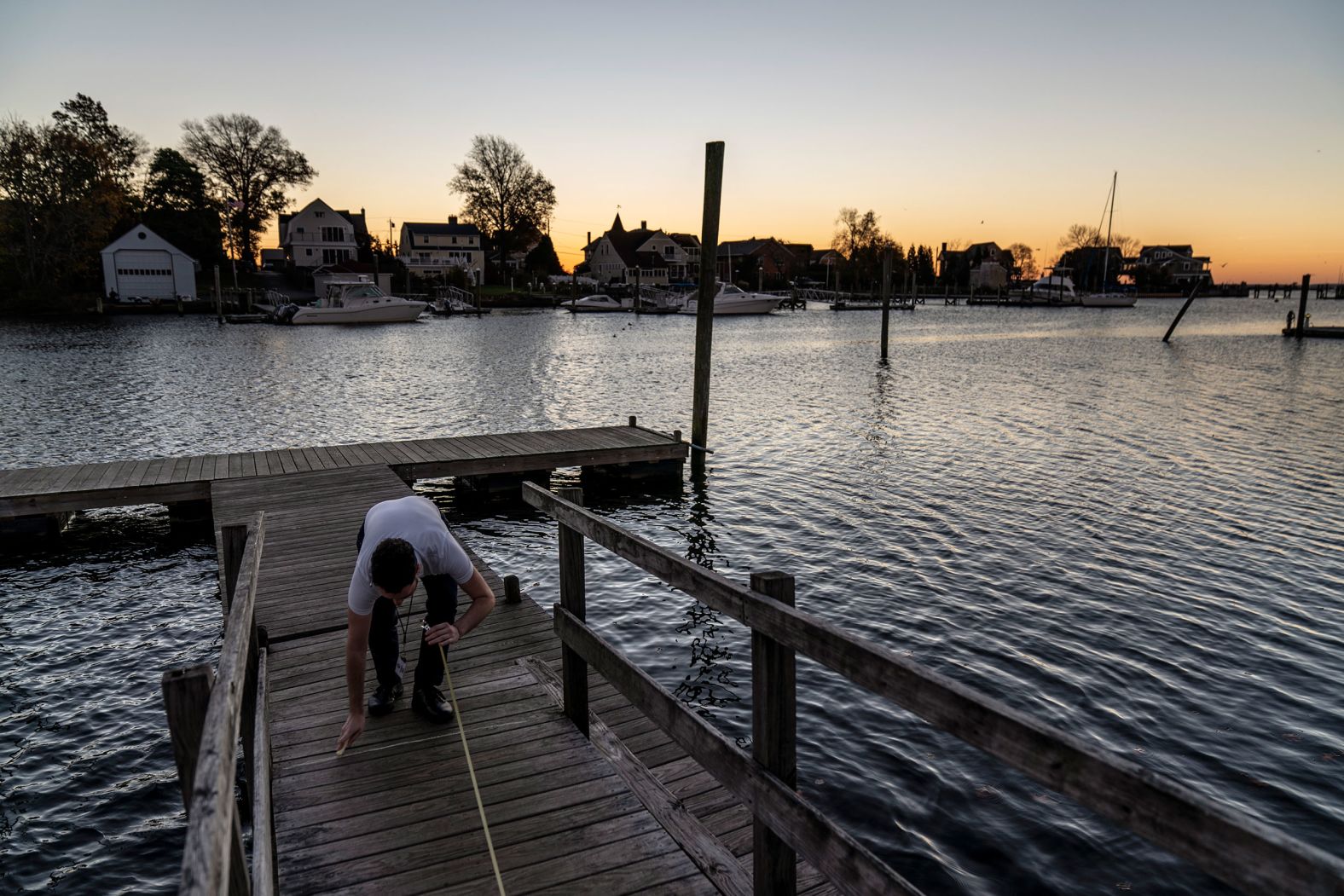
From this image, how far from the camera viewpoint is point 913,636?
9383 millimetres

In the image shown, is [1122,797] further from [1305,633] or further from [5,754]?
[1305,633]

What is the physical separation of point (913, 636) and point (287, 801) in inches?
274

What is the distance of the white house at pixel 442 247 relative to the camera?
356 feet

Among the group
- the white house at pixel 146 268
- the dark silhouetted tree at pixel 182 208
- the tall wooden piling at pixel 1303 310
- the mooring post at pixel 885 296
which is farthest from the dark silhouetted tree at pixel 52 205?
the tall wooden piling at pixel 1303 310

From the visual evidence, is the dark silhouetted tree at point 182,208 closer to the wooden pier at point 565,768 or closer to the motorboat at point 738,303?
the motorboat at point 738,303

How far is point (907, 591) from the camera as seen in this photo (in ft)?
35.4

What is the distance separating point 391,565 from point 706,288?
12125 mm

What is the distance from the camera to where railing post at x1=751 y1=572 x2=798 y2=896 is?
118 inches

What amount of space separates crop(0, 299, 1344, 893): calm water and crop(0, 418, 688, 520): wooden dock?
90 centimetres

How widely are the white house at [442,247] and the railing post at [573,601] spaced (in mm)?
107328

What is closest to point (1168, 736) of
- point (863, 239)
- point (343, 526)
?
point (343, 526)

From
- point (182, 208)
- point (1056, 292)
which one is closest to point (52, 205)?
point (182, 208)

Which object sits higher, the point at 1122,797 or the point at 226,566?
the point at 1122,797

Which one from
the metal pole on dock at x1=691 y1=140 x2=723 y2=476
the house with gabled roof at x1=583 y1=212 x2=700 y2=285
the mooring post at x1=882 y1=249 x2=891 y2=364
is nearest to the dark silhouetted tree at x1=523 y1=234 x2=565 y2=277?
the house with gabled roof at x1=583 y1=212 x2=700 y2=285
